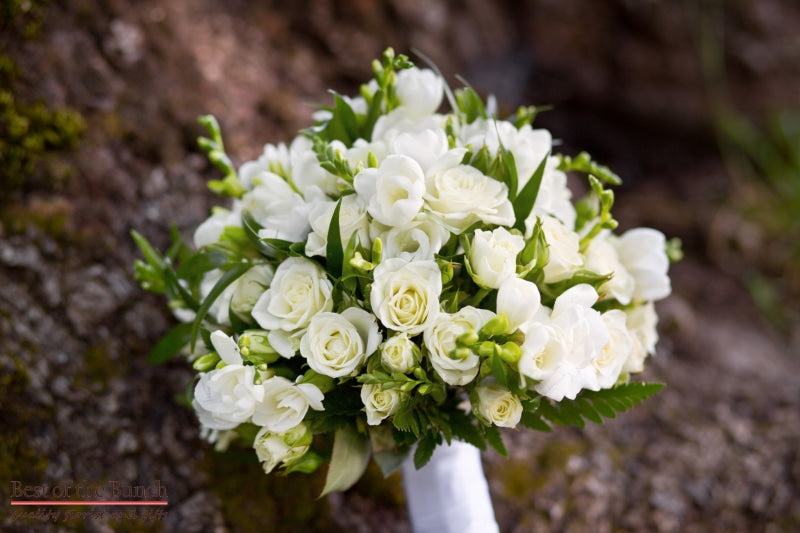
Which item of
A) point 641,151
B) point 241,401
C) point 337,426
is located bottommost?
point 641,151

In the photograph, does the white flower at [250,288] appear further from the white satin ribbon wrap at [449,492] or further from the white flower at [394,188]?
the white satin ribbon wrap at [449,492]

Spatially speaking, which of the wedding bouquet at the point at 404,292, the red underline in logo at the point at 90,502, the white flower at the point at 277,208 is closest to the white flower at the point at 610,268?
the wedding bouquet at the point at 404,292

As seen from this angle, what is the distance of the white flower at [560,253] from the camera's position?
0.91m

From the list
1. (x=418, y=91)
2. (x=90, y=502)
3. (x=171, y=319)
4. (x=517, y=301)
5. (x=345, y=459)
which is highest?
(x=418, y=91)

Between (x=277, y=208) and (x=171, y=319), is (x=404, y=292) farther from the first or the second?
(x=171, y=319)

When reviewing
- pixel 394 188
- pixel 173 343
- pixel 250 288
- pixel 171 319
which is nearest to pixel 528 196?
pixel 394 188

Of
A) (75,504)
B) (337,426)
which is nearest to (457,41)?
(337,426)

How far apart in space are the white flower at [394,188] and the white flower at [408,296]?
0.24 ft

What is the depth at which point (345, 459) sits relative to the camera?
3.24 ft

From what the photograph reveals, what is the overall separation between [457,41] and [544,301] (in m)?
1.51

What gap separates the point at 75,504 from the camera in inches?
46.4

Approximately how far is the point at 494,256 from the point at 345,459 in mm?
407

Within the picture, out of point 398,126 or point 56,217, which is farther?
point 56,217

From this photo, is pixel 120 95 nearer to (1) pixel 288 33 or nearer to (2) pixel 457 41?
(1) pixel 288 33
